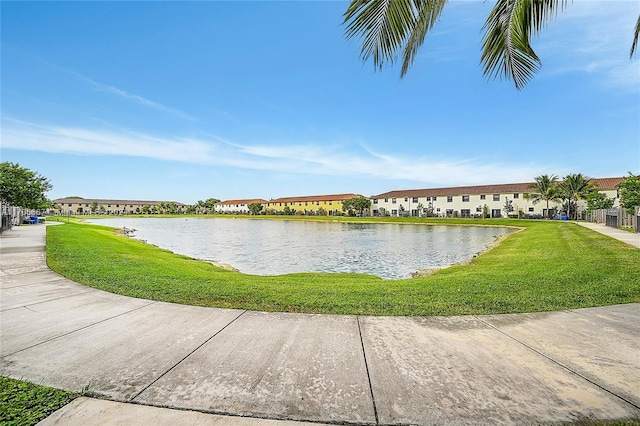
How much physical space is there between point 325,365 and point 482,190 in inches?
2652

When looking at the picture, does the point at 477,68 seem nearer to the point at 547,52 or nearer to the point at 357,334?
the point at 547,52

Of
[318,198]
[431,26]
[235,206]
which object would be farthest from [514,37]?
[235,206]

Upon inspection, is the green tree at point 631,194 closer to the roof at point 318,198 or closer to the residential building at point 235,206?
the roof at point 318,198

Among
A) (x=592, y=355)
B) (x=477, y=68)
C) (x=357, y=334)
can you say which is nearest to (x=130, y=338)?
(x=357, y=334)

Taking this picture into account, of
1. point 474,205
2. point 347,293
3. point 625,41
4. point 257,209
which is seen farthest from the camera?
point 257,209

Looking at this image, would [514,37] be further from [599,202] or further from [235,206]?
[235,206]

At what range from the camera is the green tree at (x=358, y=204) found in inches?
2972

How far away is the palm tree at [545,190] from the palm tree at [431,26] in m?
57.1

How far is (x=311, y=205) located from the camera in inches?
3743

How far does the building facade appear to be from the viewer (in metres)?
55.1

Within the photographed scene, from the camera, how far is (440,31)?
4.25 m

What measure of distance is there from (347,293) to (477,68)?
4.36m

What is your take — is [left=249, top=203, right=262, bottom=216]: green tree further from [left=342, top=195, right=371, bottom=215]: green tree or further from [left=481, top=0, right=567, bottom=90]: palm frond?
[left=481, top=0, right=567, bottom=90]: palm frond

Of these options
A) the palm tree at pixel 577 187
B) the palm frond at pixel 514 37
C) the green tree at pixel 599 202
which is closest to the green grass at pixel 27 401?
the palm frond at pixel 514 37
